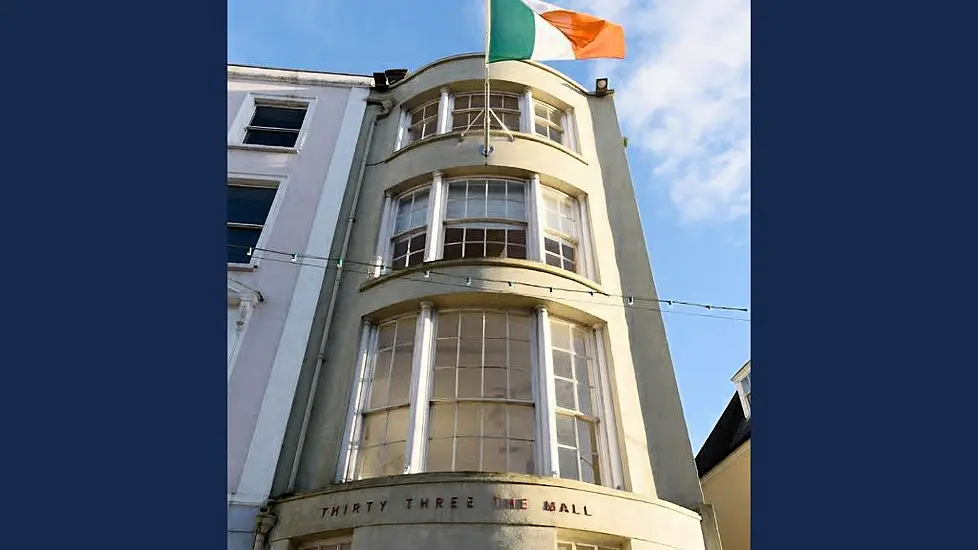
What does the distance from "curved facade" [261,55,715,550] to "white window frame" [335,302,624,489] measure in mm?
33

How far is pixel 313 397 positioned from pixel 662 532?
5.78 meters

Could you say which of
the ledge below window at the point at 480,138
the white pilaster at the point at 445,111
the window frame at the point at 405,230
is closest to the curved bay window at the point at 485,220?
the window frame at the point at 405,230

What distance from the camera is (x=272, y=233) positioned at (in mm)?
13750

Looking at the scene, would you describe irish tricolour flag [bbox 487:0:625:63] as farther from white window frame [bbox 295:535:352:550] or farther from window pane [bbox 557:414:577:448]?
white window frame [bbox 295:535:352:550]

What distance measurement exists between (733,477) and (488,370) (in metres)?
10.4

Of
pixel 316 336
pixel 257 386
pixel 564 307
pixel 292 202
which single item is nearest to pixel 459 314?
pixel 564 307

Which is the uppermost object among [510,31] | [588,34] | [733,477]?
[588,34]

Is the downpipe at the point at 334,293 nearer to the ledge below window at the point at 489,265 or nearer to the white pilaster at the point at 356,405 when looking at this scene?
the white pilaster at the point at 356,405

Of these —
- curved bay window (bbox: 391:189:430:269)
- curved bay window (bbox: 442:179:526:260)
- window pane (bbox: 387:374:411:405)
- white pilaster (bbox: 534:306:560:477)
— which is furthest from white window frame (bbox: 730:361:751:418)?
window pane (bbox: 387:374:411:405)

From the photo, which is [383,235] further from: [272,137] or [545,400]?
[272,137]

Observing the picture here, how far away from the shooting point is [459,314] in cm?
1107

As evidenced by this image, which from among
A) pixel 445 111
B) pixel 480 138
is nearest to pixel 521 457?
pixel 480 138

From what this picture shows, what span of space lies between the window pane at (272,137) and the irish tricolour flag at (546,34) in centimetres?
637

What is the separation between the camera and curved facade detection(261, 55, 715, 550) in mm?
8539
